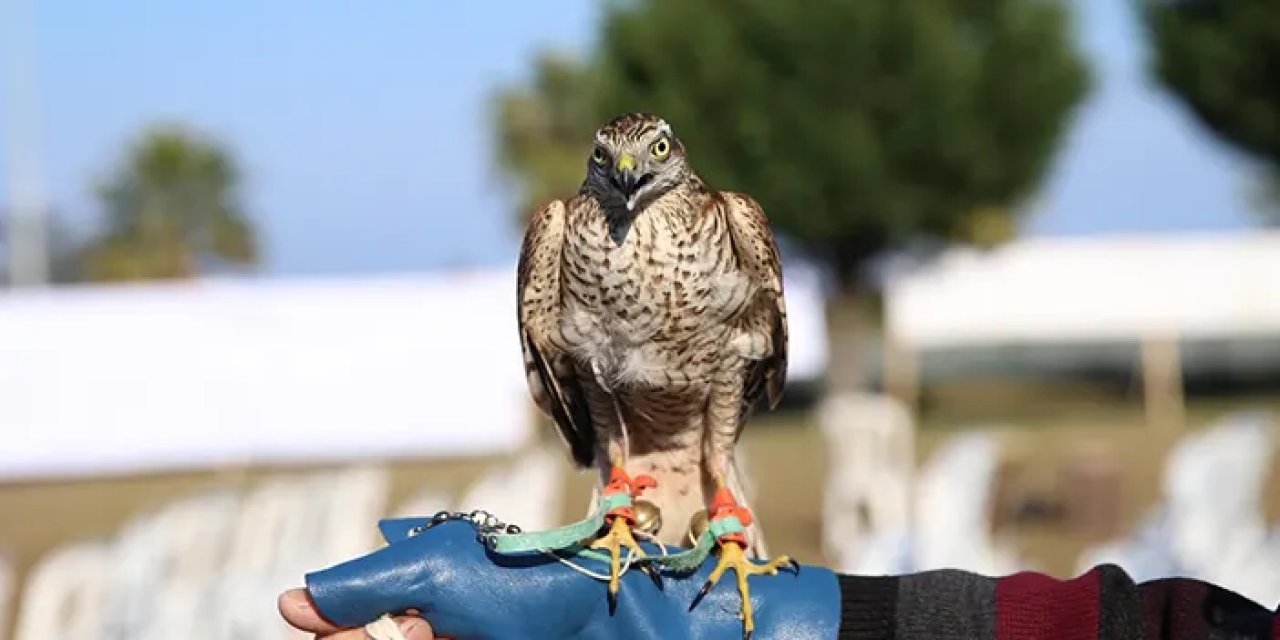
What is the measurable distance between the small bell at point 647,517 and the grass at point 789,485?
738 centimetres

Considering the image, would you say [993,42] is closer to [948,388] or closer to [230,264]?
[948,388]

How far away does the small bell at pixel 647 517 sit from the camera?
2578mm

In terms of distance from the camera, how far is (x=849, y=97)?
920 inches

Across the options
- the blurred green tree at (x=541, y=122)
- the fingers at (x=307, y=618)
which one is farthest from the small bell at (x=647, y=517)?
the blurred green tree at (x=541, y=122)

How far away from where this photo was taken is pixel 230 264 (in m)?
58.9

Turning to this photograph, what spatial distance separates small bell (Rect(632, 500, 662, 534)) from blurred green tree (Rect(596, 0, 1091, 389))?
65.4ft

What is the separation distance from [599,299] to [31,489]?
1631 centimetres

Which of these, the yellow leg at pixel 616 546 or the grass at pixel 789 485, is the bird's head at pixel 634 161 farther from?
the grass at pixel 789 485

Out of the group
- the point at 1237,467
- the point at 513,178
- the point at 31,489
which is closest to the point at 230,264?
the point at 513,178

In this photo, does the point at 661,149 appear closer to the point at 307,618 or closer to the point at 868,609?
the point at 868,609

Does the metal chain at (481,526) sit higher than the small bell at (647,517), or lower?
lower

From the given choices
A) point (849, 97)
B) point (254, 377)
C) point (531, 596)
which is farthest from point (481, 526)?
point (849, 97)

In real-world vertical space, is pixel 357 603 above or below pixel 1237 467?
below

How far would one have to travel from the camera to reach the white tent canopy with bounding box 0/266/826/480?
666 inches
